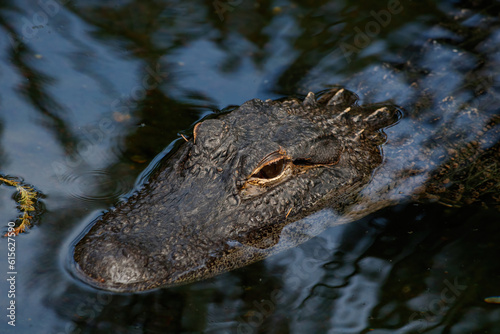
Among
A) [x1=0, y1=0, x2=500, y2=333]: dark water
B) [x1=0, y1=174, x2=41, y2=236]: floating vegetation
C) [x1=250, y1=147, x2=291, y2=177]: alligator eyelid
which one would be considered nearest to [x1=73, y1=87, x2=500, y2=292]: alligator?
[x1=250, y1=147, x2=291, y2=177]: alligator eyelid

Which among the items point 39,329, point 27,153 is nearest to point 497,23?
point 27,153

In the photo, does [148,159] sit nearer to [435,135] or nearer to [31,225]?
[31,225]

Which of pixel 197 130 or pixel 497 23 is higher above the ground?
pixel 497 23

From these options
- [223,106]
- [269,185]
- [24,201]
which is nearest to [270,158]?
[269,185]

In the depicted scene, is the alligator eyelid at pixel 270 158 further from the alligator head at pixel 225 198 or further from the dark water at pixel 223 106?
the dark water at pixel 223 106

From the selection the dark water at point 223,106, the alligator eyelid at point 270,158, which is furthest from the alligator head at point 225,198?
the dark water at point 223,106
